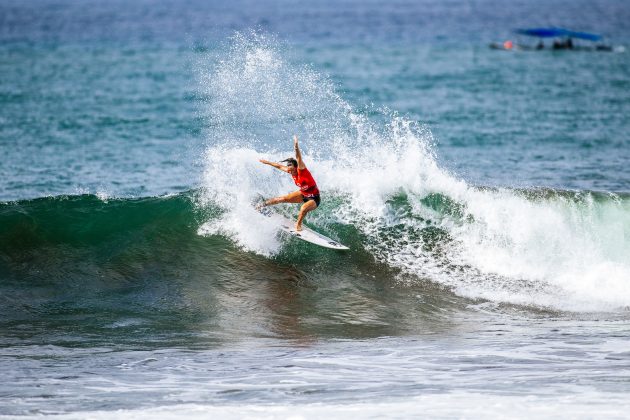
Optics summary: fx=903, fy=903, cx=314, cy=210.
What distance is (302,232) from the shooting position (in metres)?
16.2

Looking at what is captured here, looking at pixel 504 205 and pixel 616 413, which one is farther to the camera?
pixel 504 205

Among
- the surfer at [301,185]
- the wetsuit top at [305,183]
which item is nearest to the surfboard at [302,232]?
the surfer at [301,185]

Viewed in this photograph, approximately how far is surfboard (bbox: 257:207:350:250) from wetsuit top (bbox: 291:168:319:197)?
917 millimetres

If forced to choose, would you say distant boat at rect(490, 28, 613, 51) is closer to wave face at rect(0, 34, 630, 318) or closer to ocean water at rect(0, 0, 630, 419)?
ocean water at rect(0, 0, 630, 419)

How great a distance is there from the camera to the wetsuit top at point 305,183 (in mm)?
15461

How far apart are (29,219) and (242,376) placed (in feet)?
26.5

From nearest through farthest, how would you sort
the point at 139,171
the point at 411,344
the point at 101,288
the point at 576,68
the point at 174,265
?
the point at 411,344 → the point at 101,288 → the point at 174,265 → the point at 139,171 → the point at 576,68

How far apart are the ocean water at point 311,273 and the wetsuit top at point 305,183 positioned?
1.41 meters

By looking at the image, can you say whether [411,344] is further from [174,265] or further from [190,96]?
[190,96]

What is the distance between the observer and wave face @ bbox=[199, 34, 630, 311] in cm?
1553

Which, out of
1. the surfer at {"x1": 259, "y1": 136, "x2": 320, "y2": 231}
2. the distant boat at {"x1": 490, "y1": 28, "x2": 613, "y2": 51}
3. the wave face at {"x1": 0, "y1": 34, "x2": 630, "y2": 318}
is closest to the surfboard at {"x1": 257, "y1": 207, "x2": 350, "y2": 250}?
the wave face at {"x1": 0, "y1": 34, "x2": 630, "y2": 318}

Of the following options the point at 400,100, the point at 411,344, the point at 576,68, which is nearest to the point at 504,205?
the point at 411,344

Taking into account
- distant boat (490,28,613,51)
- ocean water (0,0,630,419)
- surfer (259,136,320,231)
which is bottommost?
ocean water (0,0,630,419)

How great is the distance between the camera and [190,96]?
41.1 meters
